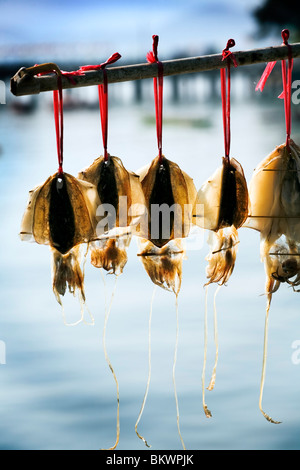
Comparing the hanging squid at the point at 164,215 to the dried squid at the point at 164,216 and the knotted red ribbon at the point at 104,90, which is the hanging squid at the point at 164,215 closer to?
the dried squid at the point at 164,216

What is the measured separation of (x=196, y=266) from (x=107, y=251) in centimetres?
371

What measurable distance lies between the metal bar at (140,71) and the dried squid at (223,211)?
0.18m

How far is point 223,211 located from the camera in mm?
1327

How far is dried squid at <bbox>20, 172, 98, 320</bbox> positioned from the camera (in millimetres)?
1274

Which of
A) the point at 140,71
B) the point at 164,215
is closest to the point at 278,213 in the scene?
the point at 164,215

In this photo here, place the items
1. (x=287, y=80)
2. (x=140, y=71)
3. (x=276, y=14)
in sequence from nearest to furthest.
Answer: (x=140, y=71) → (x=287, y=80) → (x=276, y=14)

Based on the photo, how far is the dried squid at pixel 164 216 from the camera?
4.33 feet

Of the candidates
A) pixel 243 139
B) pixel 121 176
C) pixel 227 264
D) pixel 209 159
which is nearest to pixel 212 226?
pixel 227 264

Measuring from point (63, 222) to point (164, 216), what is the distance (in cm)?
18

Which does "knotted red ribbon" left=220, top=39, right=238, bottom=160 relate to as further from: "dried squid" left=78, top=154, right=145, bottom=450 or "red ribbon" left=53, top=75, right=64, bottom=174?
"red ribbon" left=53, top=75, right=64, bottom=174

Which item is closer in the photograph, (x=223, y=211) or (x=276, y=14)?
(x=223, y=211)

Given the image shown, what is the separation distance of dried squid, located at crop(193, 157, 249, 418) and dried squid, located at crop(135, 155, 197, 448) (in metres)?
0.03
